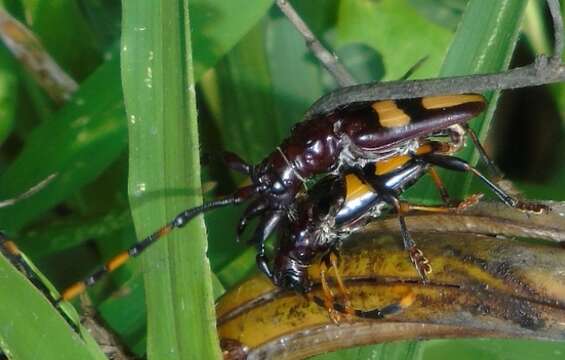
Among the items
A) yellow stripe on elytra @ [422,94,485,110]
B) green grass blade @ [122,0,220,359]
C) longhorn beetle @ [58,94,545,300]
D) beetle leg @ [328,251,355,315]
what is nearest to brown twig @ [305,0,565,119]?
longhorn beetle @ [58,94,545,300]

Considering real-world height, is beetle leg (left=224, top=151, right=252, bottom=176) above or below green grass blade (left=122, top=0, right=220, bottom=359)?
above

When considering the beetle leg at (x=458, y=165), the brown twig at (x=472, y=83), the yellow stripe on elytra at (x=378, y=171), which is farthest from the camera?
the yellow stripe on elytra at (x=378, y=171)

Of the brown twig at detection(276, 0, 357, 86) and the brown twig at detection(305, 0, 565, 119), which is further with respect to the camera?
the brown twig at detection(276, 0, 357, 86)

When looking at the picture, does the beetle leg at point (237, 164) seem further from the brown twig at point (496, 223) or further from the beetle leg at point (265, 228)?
the brown twig at point (496, 223)

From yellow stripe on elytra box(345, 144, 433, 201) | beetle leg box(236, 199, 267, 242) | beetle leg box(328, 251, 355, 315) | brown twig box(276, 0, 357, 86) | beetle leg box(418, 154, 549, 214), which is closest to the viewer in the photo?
beetle leg box(328, 251, 355, 315)

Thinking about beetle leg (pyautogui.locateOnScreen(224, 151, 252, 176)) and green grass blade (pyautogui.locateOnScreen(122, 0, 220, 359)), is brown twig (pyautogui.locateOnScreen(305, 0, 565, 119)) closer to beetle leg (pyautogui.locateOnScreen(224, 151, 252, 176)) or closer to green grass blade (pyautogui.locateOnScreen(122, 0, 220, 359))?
beetle leg (pyautogui.locateOnScreen(224, 151, 252, 176))

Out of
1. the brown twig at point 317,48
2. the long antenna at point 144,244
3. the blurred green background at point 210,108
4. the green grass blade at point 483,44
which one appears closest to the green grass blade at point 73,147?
the blurred green background at point 210,108

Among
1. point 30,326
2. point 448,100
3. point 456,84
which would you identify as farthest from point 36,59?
point 456,84
